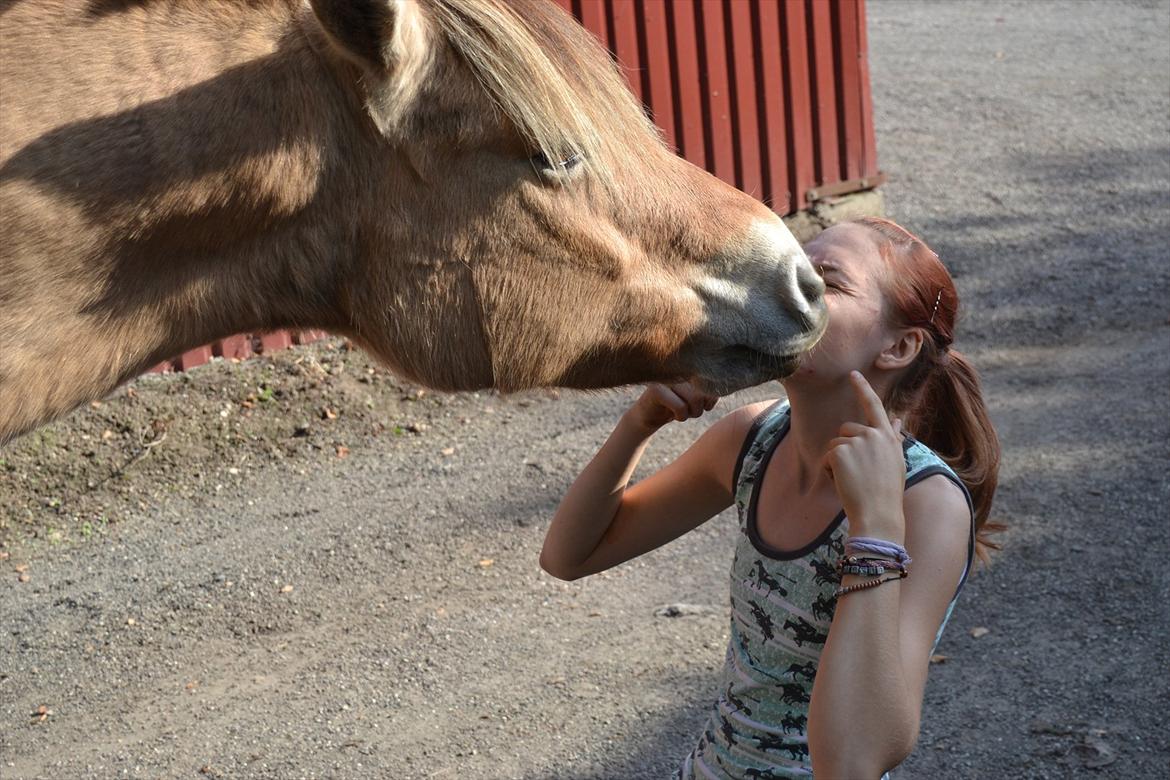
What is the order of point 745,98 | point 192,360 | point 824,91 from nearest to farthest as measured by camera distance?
point 192,360 < point 745,98 < point 824,91

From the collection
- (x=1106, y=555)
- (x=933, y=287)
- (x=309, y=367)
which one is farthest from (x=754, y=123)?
(x=933, y=287)

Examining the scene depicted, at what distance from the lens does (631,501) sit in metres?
2.69

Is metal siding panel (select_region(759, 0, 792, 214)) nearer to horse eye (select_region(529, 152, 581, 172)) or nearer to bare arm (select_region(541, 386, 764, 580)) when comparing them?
bare arm (select_region(541, 386, 764, 580))

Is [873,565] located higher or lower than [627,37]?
higher

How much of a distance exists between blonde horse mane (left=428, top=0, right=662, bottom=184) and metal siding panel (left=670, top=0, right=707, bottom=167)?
5589 millimetres

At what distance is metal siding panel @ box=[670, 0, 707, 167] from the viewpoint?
754 cm

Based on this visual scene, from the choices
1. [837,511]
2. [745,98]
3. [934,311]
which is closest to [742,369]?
[837,511]

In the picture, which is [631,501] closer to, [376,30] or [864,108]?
[376,30]

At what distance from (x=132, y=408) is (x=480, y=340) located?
4.10m

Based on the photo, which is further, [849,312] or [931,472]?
[849,312]

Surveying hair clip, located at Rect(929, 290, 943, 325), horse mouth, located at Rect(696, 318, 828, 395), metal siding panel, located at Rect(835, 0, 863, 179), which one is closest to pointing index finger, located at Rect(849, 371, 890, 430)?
horse mouth, located at Rect(696, 318, 828, 395)

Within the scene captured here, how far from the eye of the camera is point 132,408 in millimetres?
5777

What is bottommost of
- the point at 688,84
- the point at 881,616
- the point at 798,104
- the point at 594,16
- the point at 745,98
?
the point at 798,104

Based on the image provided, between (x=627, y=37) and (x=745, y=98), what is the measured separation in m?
1.03
